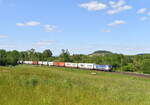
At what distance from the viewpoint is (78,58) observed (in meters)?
160

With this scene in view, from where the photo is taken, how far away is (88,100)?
6.59m

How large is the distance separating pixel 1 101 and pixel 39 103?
1.09 m

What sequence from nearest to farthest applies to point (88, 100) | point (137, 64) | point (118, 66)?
point (88, 100) < point (137, 64) < point (118, 66)

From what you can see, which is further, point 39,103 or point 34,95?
point 34,95

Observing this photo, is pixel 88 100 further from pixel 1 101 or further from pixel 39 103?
pixel 1 101

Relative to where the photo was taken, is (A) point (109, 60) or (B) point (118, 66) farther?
(A) point (109, 60)

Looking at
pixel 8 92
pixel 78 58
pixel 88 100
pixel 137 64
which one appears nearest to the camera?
pixel 88 100

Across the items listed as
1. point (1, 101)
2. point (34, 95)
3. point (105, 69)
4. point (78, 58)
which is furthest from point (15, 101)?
point (78, 58)

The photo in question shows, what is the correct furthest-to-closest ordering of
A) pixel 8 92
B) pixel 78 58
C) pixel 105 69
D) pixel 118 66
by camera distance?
pixel 78 58, pixel 118 66, pixel 105 69, pixel 8 92

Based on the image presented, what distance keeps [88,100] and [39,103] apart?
1.52 m

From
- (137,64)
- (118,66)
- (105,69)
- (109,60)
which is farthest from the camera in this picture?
(109,60)

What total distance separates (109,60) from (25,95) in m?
118

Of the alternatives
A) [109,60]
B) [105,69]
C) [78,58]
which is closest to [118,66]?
[109,60]

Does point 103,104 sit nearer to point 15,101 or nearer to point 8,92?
point 15,101
